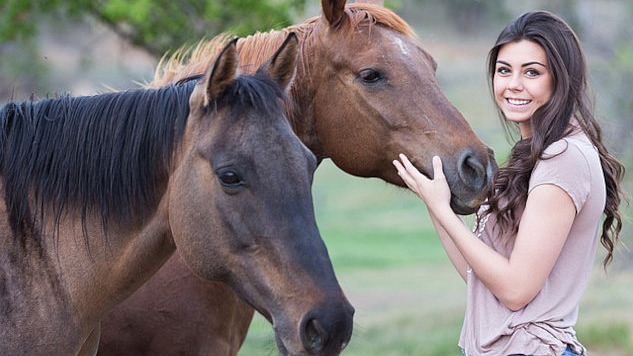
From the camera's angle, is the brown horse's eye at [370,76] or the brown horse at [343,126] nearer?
the brown horse at [343,126]

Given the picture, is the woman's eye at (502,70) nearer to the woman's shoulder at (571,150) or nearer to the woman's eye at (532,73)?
the woman's eye at (532,73)

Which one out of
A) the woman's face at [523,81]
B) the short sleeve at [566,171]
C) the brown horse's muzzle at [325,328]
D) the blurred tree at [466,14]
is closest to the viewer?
the brown horse's muzzle at [325,328]

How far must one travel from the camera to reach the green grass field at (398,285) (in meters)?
10.5

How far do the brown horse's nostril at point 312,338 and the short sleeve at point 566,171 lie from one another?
3.28 ft

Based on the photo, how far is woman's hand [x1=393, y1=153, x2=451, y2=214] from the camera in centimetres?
366

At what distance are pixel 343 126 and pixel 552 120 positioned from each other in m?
1.19

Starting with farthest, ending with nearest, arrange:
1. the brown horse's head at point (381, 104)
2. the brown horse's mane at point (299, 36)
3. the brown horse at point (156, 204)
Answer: the brown horse's mane at point (299, 36), the brown horse's head at point (381, 104), the brown horse at point (156, 204)

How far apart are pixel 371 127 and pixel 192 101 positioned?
121cm

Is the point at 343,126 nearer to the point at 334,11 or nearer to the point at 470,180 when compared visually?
the point at 334,11

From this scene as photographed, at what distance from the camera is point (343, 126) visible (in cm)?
449

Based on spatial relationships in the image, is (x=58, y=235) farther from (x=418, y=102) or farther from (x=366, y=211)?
(x=366, y=211)

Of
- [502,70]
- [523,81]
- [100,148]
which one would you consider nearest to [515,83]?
[523,81]

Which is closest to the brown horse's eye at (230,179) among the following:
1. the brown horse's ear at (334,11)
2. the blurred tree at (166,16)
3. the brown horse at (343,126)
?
the brown horse at (343,126)

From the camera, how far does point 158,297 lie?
4754 mm
